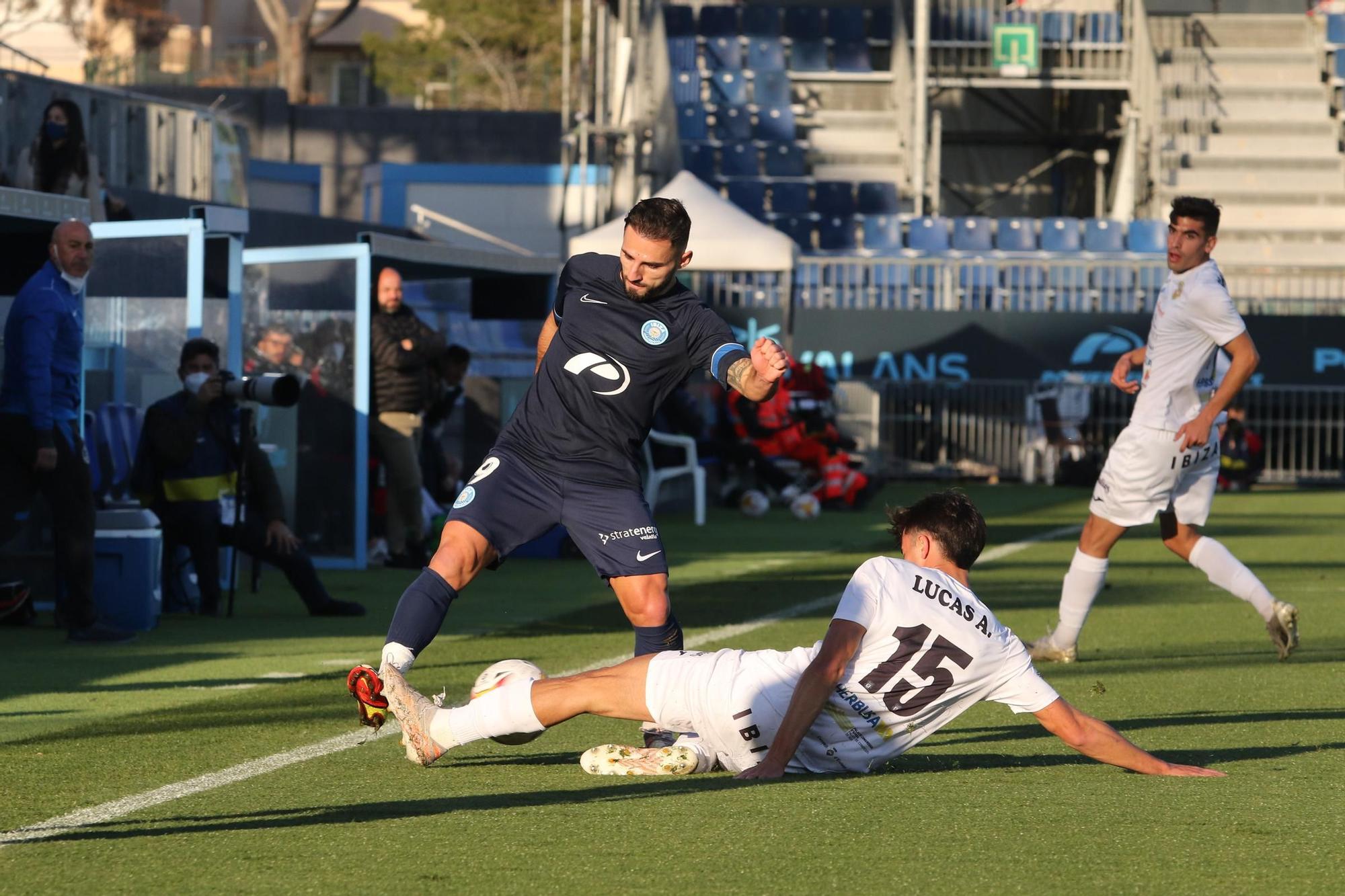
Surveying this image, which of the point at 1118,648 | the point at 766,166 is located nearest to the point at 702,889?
the point at 1118,648

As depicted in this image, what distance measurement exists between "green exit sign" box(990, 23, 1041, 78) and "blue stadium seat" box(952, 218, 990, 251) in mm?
4489

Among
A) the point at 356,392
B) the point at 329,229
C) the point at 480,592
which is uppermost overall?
the point at 329,229

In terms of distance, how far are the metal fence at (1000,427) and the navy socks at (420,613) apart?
1938 cm

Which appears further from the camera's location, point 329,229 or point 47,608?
point 329,229

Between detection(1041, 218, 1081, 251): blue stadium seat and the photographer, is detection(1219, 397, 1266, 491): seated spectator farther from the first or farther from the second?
the photographer

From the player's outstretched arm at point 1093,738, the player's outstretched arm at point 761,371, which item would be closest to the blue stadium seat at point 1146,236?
A: the player's outstretched arm at point 1093,738

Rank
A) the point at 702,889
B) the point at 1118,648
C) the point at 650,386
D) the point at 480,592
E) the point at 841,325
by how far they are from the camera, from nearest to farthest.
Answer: the point at 702,889 < the point at 650,386 < the point at 1118,648 < the point at 480,592 < the point at 841,325

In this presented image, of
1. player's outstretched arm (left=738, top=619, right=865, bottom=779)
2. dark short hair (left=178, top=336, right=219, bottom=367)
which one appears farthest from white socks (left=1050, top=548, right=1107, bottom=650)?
dark short hair (left=178, top=336, right=219, bottom=367)

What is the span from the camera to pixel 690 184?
22797 millimetres

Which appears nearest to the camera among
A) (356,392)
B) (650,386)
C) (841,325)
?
(650,386)

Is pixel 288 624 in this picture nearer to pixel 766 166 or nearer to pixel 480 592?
pixel 480 592

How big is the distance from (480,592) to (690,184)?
10870 millimetres

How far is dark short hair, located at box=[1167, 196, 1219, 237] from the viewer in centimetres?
877

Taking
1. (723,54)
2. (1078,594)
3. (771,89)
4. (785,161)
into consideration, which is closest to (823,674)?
(1078,594)
